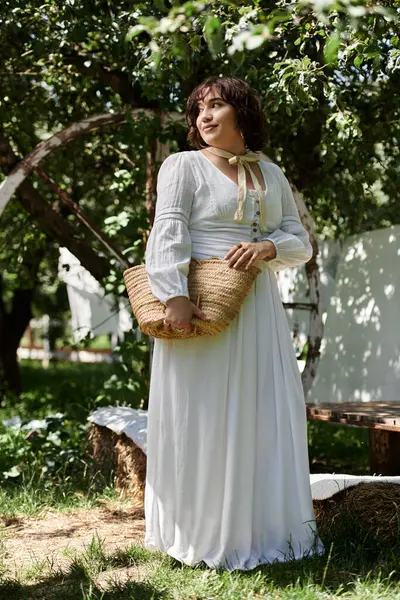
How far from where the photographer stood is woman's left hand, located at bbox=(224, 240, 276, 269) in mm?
Result: 3256

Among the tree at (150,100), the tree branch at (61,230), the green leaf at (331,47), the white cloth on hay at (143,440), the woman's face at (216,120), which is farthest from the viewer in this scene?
the tree branch at (61,230)

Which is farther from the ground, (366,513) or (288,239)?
(288,239)

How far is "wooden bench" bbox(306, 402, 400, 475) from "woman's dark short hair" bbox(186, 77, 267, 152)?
1538 mm

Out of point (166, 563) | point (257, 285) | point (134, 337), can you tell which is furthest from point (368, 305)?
point (166, 563)

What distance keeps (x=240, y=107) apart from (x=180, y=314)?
0.92 metres

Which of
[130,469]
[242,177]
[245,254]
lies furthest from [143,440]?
[242,177]

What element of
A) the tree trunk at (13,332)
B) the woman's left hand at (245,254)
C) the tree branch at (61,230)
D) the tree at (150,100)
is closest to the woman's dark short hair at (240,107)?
the tree at (150,100)

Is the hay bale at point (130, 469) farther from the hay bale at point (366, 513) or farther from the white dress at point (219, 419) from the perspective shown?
the white dress at point (219, 419)

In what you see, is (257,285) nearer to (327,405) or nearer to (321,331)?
(327,405)

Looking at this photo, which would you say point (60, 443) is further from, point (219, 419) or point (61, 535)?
point (219, 419)

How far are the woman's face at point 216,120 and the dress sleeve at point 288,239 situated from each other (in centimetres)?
34

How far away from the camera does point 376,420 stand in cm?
414

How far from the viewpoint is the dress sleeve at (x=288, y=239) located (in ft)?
11.2

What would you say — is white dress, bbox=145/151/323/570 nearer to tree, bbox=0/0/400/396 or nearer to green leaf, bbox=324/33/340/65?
tree, bbox=0/0/400/396
